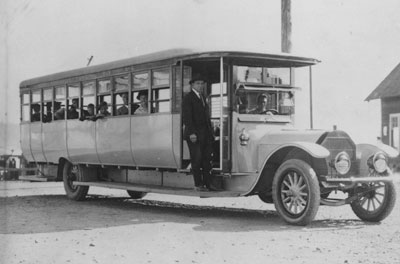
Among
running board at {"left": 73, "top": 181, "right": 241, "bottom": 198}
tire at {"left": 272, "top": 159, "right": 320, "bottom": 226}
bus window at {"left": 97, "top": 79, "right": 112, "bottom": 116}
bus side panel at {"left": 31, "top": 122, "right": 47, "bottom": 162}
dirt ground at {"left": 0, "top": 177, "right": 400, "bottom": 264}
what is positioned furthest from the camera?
bus side panel at {"left": 31, "top": 122, "right": 47, "bottom": 162}

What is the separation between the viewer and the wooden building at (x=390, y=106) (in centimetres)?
2784

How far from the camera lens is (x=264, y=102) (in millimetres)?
10211

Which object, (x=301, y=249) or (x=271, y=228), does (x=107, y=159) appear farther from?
(x=301, y=249)

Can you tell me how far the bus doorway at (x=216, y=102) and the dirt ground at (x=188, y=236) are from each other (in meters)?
0.91

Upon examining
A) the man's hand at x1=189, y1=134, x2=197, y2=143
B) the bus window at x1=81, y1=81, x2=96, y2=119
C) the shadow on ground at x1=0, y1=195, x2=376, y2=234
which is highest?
the bus window at x1=81, y1=81, x2=96, y2=119

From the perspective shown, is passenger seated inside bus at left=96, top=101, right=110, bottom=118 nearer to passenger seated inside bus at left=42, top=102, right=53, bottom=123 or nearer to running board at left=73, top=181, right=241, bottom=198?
running board at left=73, top=181, right=241, bottom=198

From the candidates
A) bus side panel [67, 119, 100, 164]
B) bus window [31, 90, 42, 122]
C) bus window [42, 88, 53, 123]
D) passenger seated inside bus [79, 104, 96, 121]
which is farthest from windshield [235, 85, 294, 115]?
bus window [31, 90, 42, 122]

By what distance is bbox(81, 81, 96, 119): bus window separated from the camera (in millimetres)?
13062

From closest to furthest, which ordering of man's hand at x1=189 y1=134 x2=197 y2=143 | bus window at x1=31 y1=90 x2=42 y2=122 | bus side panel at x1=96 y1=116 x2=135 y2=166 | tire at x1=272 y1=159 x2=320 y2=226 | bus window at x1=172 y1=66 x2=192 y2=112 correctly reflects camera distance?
tire at x1=272 y1=159 x2=320 y2=226 < man's hand at x1=189 y1=134 x2=197 y2=143 < bus window at x1=172 y1=66 x2=192 y2=112 < bus side panel at x1=96 y1=116 x2=135 y2=166 < bus window at x1=31 y1=90 x2=42 y2=122

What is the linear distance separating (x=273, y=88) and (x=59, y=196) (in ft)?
22.3

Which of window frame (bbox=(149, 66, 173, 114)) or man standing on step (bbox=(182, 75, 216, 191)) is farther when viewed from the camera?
window frame (bbox=(149, 66, 173, 114))

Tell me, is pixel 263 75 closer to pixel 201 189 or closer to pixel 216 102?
pixel 216 102

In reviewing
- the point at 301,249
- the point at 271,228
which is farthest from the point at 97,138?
the point at 301,249

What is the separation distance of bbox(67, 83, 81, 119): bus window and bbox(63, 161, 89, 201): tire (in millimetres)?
1083
